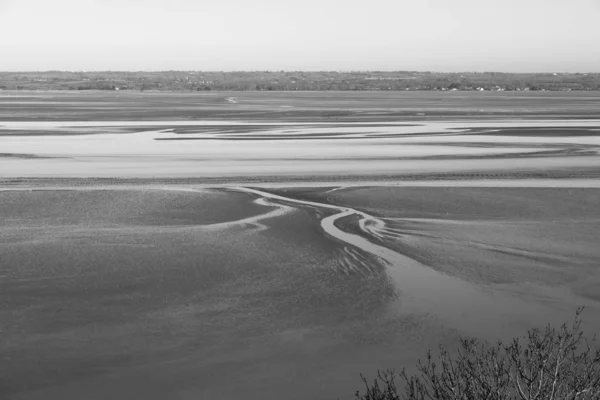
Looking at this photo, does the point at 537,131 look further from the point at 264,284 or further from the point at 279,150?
the point at 264,284

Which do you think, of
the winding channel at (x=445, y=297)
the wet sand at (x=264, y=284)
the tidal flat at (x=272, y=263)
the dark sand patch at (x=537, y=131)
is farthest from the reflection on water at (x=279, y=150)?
the winding channel at (x=445, y=297)

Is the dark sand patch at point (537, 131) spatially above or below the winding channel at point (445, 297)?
above

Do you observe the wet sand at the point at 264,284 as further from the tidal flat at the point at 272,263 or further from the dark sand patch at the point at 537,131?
the dark sand patch at the point at 537,131

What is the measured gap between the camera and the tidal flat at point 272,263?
812 cm

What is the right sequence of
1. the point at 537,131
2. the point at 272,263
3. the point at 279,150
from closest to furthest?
the point at 272,263, the point at 279,150, the point at 537,131

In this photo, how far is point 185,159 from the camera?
23234 mm

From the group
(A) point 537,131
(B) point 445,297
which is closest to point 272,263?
(B) point 445,297

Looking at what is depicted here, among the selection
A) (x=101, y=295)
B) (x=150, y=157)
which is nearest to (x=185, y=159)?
(x=150, y=157)

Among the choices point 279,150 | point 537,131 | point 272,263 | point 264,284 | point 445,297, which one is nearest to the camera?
point 445,297

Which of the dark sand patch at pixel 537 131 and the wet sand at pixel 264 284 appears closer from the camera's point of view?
the wet sand at pixel 264 284

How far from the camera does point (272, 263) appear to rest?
12008mm

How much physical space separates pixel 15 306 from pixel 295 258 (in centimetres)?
425

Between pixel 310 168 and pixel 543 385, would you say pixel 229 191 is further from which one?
pixel 543 385

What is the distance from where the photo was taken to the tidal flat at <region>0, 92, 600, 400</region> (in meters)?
8.12
